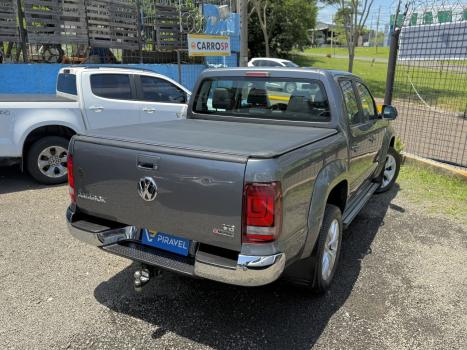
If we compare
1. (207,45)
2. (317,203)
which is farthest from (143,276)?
(207,45)

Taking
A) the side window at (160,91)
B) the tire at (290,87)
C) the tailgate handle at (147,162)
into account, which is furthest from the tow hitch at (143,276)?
the side window at (160,91)

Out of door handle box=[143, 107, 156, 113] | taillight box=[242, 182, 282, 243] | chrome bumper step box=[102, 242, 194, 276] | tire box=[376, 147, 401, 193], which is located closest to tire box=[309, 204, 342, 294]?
taillight box=[242, 182, 282, 243]

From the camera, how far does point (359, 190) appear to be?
15.5ft

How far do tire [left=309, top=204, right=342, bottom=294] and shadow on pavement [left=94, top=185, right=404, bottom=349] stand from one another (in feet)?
0.52

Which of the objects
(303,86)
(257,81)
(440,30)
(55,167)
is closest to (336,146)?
(303,86)

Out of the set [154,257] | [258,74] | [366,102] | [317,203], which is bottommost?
[154,257]

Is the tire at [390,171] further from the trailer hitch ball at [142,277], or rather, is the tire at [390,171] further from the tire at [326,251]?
the trailer hitch ball at [142,277]

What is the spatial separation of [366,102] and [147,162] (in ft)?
10.2

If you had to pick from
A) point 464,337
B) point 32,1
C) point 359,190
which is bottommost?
point 464,337

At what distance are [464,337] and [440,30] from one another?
624 centimetres

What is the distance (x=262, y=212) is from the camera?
2.48 meters

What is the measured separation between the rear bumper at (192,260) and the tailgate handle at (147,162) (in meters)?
0.52

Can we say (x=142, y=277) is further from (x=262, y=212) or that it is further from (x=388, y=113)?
(x=388, y=113)

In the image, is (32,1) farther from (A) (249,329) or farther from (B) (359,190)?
(A) (249,329)
